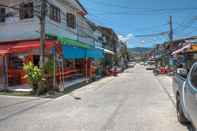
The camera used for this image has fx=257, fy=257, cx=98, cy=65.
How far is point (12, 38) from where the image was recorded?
20750 millimetres

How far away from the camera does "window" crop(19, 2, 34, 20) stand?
20.2 meters

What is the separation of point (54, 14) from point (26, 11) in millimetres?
2640

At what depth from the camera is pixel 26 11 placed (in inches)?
801

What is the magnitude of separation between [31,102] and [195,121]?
869 centimetres

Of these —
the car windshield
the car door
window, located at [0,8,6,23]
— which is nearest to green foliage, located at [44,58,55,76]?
the car windshield

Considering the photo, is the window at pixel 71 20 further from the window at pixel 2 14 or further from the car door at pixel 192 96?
the car door at pixel 192 96

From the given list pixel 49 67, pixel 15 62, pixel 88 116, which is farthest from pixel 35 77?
pixel 15 62

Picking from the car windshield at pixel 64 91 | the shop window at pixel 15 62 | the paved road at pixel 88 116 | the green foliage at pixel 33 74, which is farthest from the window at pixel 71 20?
the paved road at pixel 88 116

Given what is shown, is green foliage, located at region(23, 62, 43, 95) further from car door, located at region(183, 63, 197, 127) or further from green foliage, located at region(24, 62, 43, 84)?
car door, located at region(183, 63, 197, 127)

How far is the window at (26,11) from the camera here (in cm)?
2017

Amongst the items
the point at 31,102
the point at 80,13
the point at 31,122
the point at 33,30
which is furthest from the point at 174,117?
the point at 80,13

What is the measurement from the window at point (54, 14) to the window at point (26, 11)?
1.67 m

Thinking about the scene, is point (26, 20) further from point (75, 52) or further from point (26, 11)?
point (75, 52)

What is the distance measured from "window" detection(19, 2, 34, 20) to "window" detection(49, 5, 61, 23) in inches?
65.8
